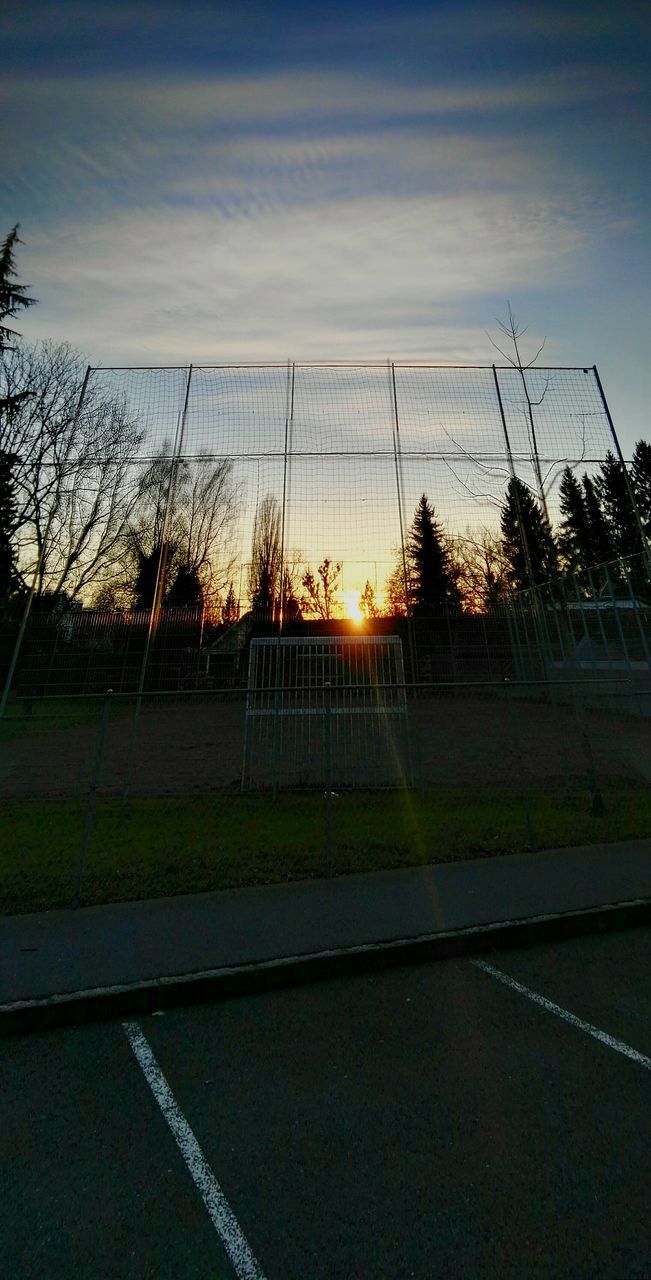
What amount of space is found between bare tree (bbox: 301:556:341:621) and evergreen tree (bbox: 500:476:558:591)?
168 inches

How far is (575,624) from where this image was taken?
17.4 m

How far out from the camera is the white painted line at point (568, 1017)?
A: 9.50 ft

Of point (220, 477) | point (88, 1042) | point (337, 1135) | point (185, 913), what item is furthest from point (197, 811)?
point (220, 477)

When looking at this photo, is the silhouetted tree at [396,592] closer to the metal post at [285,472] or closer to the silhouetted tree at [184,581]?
the metal post at [285,472]

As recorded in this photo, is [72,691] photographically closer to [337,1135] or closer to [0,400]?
[337,1135]

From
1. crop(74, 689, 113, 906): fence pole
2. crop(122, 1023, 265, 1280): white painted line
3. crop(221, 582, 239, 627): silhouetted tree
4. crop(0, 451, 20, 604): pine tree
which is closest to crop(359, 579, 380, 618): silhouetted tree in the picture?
crop(221, 582, 239, 627): silhouetted tree

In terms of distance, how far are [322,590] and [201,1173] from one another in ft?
44.4

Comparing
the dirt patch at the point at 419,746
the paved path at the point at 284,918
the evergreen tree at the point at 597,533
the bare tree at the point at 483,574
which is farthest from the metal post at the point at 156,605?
the evergreen tree at the point at 597,533

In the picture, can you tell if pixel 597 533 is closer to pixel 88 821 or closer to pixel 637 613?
pixel 637 613

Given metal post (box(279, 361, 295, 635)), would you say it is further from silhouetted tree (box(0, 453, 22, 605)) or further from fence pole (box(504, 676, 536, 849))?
silhouetted tree (box(0, 453, 22, 605))

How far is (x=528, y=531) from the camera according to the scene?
516 inches

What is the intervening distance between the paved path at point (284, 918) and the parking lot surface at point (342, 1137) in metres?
0.39

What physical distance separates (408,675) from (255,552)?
643 cm

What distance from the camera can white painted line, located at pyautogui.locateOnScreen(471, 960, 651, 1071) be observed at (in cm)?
290
